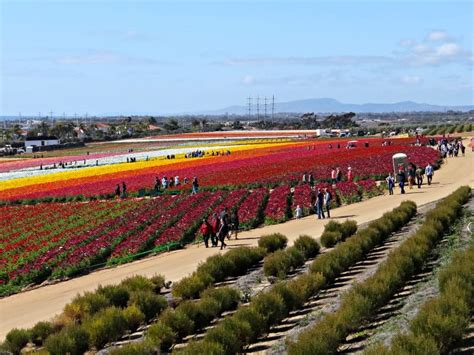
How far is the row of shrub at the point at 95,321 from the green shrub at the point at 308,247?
535 centimetres

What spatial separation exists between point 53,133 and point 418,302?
612ft

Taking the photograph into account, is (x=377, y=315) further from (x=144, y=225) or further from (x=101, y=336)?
(x=144, y=225)

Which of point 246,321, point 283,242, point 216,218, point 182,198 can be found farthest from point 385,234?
point 182,198

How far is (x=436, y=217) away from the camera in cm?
2278

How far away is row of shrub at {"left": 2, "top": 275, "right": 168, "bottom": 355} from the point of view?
14422mm

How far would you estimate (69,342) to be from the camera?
14.1m

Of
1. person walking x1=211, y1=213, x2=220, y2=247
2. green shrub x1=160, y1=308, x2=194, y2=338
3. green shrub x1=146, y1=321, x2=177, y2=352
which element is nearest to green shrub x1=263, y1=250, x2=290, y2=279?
green shrub x1=160, y1=308, x2=194, y2=338

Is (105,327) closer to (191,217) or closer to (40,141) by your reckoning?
(191,217)

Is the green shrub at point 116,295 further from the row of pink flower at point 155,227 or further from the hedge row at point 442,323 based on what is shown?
the row of pink flower at point 155,227

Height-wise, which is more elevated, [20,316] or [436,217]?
[436,217]

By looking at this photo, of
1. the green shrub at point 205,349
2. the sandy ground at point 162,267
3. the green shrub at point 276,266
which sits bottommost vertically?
the sandy ground at point 162,267

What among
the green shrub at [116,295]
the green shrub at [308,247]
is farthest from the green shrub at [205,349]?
the green shrub at [308,247]

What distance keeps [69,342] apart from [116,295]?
159 inches

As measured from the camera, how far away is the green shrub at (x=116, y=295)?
17875 millimetres
